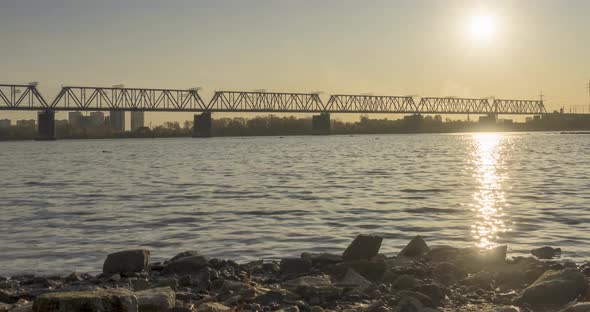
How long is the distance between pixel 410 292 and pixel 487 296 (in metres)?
1.26

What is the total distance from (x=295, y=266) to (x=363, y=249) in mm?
1344

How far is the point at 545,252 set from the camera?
526 inches

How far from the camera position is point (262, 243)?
51.0ft

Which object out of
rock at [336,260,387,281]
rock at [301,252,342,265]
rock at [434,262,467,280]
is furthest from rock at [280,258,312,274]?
rock at [434,262,467,280]

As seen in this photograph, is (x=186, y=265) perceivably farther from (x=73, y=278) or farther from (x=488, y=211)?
(x=488, y=211)

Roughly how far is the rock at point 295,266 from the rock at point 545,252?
4.70m

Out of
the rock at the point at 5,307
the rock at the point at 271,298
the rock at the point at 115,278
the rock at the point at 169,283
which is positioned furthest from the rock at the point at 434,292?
the rock at the point at 5,307

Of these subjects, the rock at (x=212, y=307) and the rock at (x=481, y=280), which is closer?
the rock at (x=212, y=307)

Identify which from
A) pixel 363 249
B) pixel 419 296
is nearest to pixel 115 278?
pixel 363 249

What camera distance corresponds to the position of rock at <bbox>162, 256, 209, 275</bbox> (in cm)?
1193

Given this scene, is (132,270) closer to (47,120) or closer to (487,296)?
(487,296)

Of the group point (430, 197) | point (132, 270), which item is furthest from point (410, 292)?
point (430, 197)

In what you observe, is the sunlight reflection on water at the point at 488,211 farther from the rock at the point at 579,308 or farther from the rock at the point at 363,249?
the rock at the point at 579,308

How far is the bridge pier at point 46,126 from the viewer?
195 meters
